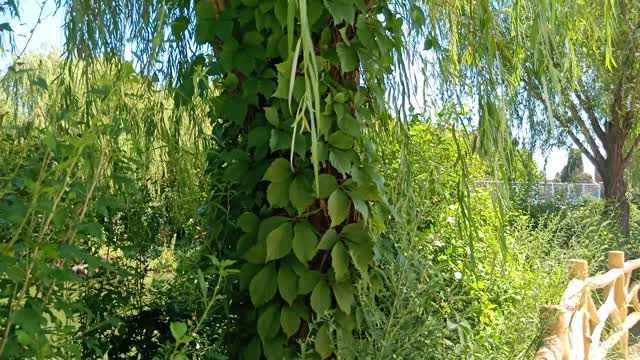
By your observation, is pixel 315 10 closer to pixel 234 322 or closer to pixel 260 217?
pixel 260 217

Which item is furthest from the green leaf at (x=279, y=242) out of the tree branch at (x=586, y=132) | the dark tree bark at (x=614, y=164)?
the dark tree bark at (x=614, y=164)

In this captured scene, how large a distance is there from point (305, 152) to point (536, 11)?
0.70 m

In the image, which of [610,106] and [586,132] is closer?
[610,106]

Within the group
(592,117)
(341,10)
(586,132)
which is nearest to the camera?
(341,10)

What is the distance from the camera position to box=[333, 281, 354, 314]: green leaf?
1.75 meters

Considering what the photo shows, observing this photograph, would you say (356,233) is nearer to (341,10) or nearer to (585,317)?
(341,10)

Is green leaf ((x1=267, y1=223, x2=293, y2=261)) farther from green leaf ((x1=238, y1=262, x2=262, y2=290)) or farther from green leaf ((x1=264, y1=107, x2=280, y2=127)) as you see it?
green leaf ((x1=264, y1=107, x2=280, y2=127))

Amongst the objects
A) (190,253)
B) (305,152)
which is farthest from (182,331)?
(190,253)

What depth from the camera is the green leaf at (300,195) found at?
5.67 feet

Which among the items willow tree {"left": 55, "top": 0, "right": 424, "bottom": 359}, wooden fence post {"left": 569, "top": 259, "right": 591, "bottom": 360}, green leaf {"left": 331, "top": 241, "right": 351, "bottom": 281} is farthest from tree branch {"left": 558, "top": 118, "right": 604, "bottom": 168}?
green leaf {"left": 331, "top": 241, "right": 351, "bottom": 281}

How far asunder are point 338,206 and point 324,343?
0.34 m

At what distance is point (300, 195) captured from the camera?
173 centimetres

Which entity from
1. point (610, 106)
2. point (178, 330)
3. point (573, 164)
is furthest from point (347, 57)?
point (573, 164)

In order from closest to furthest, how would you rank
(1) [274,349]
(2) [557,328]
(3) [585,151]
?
(1) [274,349], (2) [557,328], (3) [585,151]
